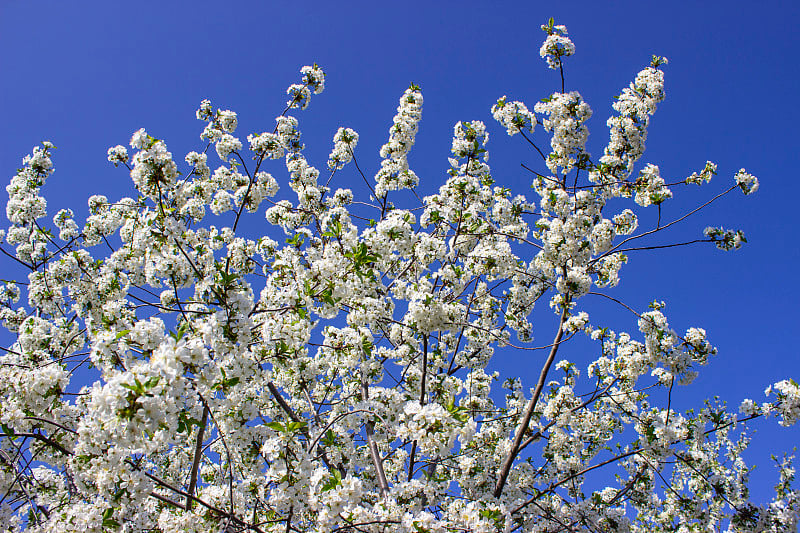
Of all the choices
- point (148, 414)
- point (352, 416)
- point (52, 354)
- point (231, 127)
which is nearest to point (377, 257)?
point (352, 416)

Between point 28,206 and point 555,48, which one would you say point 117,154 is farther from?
point 555,48

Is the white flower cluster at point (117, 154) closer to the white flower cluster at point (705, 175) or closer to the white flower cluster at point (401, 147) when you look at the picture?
the white flower cluster at point (401, 147)

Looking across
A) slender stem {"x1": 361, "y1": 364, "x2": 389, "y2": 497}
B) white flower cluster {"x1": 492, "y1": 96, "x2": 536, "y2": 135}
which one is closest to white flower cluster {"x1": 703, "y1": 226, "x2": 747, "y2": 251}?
white flower cluster {"x1": 492, "y1": 96, "x2": 536, "y2": 135}

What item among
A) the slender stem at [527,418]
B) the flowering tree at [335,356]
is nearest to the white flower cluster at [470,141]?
the flowering tree at [335,356]

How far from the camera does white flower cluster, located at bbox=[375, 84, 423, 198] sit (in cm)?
821

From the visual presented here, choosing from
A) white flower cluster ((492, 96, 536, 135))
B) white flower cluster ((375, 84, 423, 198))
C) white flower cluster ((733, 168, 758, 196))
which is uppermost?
white flower cluster ((375, 84, 423, 198))

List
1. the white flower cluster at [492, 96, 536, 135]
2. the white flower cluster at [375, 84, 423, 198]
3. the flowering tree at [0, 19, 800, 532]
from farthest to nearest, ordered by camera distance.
A: the white flower cluster at [375, 84, 423, 198] < the white flower cluster at [492, 96, 536, 135] < the flowering tree at [0, 19, 800, 532]

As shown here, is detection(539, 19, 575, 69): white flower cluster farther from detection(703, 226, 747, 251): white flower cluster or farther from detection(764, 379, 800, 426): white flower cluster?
detection(764, 379, 800, 426): white flower cluster

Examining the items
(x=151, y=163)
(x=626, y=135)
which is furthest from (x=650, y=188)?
(x=151, y=163)

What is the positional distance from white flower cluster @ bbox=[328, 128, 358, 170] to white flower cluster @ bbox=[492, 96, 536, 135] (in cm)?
311

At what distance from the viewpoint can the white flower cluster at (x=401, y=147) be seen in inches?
323

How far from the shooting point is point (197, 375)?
3443 mm

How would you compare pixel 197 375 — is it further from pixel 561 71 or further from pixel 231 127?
pixel 561 71

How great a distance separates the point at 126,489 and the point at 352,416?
2.71 m
